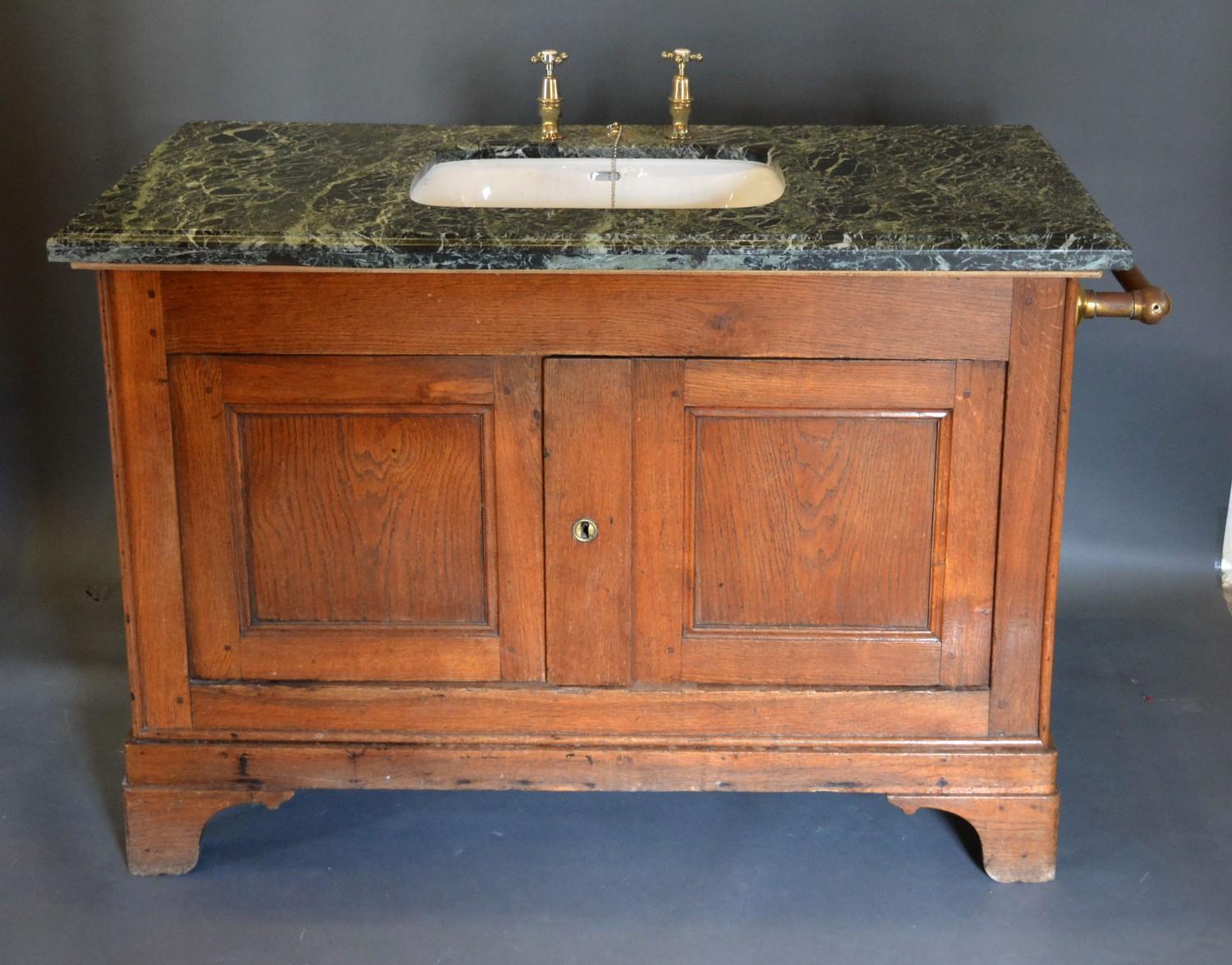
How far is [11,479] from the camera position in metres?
3.71

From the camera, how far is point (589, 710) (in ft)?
8.60

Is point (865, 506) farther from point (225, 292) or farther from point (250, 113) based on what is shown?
point (250, 113)

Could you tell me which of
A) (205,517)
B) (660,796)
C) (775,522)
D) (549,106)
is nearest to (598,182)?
(549,106)

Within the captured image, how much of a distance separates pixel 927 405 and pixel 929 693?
0.41 metres

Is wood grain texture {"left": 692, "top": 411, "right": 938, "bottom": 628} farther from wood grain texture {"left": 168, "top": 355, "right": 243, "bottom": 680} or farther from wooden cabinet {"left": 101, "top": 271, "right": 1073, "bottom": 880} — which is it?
wood grain texture {"left": 168, "top": 355, "right": 243, "bottom": 680}

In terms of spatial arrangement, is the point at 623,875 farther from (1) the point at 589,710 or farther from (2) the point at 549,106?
(2) the point at 549,106

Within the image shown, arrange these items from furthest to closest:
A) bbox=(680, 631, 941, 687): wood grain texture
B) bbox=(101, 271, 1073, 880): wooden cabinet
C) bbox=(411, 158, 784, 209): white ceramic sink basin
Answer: bbox=(411, 158, 784, 209): white ceramic sink basin, bbox=(680, 631, 941, 687): wood grain texture, bbox=(101, 271, 1073, 880): wooden cabinet

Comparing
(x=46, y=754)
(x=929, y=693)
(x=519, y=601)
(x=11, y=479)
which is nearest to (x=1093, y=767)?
(x=929, y=693)

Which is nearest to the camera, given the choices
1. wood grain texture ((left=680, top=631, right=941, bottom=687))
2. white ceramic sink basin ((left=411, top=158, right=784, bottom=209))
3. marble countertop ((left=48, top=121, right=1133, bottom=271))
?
marble countertop ((left=48, top=121, right=1133, bottom=271))

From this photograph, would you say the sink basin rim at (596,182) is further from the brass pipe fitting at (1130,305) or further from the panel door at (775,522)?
the brass pipe fitting at (1130,305)

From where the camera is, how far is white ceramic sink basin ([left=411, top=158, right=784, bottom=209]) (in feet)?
9.63

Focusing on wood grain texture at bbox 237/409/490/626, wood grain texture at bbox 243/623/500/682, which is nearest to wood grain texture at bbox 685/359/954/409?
wood grain texture at bbox 237/409/490/626

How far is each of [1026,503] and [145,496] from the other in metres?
1.18

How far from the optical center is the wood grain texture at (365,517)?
8.24 feet
